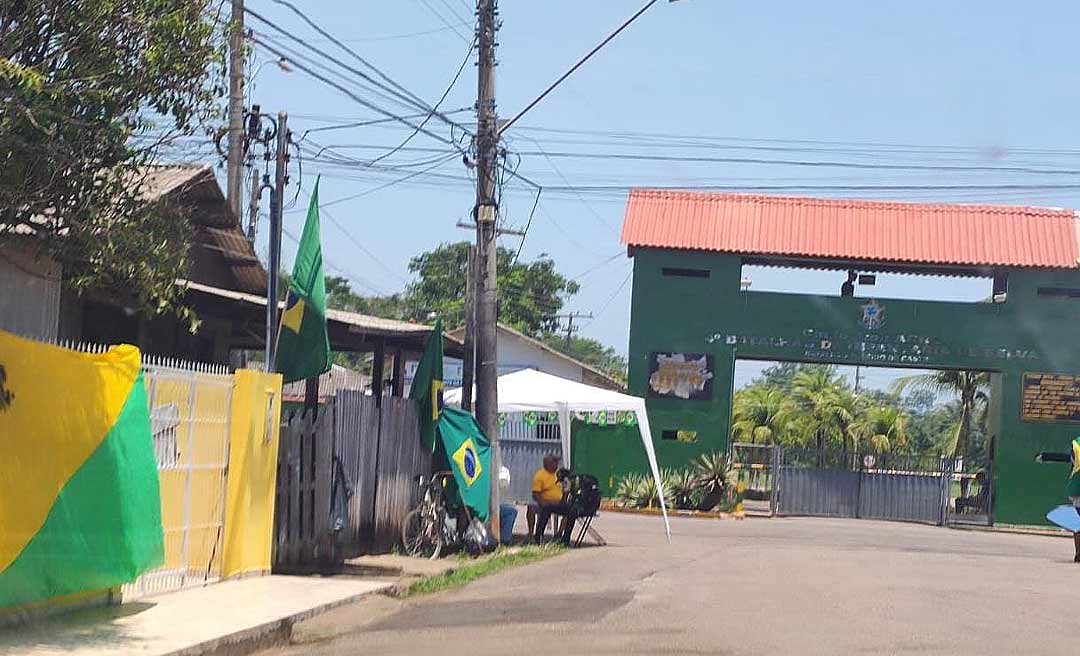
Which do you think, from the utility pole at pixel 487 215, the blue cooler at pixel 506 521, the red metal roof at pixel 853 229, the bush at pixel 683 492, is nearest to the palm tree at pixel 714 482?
the bush at pixel 683 492

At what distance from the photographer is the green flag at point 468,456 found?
20.0m

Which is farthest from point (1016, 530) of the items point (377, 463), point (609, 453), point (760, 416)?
point (377, 463)

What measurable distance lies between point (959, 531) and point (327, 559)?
21990mm

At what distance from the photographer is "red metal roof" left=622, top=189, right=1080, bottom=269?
3794cm

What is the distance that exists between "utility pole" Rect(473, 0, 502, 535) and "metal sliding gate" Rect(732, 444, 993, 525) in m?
17.4

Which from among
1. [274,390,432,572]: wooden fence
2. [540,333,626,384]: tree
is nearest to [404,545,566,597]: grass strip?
[274,390,432,572]: wooden fence

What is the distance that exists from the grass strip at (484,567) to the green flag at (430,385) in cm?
184

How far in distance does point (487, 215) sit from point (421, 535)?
Answer: 4.67 meters

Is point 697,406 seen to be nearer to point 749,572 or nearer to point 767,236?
point 767,236

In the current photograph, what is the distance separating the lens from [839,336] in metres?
38.0

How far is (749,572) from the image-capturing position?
57.8 ft

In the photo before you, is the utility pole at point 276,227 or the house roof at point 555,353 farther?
the house roof at point 555,353

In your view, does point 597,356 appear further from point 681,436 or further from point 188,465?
point 188,465

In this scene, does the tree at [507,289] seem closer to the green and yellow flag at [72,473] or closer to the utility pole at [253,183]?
the utility pole at [253,183]
